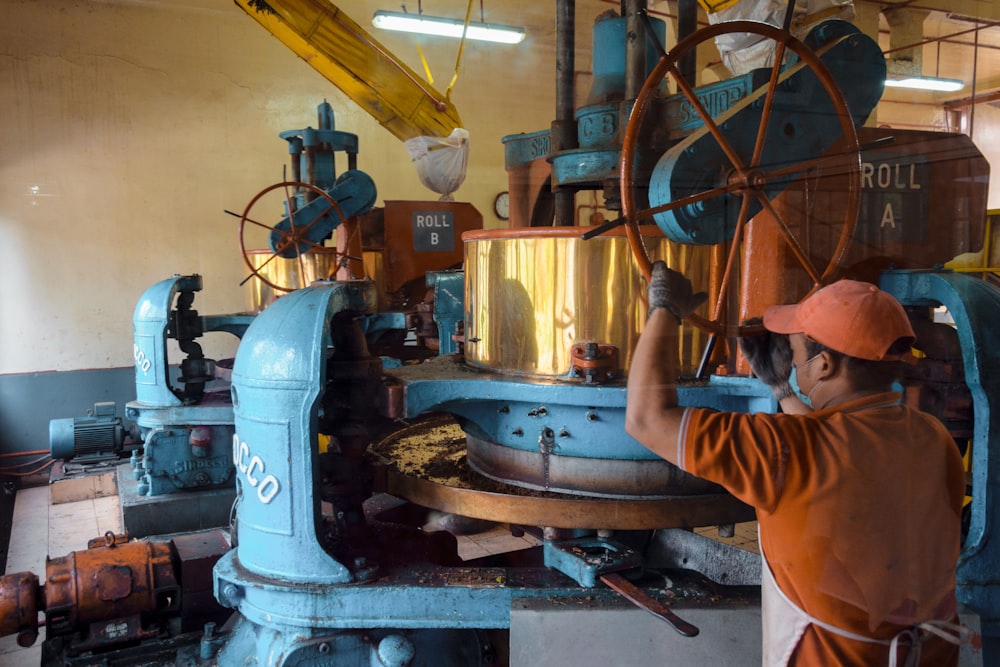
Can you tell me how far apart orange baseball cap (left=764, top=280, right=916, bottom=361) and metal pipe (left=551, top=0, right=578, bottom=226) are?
884 millimetres

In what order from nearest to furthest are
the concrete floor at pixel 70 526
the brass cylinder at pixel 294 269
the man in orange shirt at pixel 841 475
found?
the man in orange shirt at pixel 841 475
the concrete floor at pixel 70 526
the brass cylinder at pixel 294 269

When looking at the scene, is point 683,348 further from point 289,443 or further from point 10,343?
point 10,343

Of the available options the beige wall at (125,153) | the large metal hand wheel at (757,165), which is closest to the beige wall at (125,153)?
the beige wall at (125,153)

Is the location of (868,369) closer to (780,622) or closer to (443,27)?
(780,622)

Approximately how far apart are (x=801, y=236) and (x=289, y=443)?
1.16 metres

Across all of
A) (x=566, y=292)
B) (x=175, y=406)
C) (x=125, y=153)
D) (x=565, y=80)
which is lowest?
(x=175, y=406)

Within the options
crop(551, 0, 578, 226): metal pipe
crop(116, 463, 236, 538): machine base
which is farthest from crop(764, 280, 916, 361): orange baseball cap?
crop(116, 463, 236, 538): machine base

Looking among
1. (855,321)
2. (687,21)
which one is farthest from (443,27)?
(855,321)

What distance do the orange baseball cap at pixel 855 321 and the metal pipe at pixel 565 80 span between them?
0.88 metres

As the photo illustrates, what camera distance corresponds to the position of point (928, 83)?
4.24 feet

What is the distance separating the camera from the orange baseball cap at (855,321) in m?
1.08

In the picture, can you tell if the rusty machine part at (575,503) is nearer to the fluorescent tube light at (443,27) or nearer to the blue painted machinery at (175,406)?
the fluorescent tube light at (443,27)

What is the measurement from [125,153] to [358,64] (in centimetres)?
204

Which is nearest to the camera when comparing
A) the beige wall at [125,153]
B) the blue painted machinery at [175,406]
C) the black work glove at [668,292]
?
the black work glove at [668,292]
